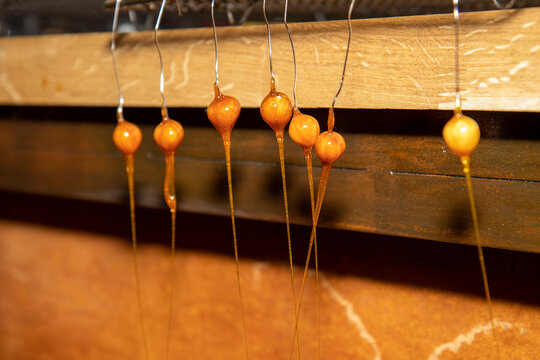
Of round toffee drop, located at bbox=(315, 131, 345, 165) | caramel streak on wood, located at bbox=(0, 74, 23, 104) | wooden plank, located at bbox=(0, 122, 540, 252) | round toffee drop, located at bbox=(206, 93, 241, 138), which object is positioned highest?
caramel streak on wood, located at bbox=(0, 74, 23, 104)

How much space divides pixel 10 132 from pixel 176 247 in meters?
0.31

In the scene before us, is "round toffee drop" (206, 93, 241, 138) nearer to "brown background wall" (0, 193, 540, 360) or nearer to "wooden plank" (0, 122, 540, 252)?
"wooden plank" (0, 122, 540, 252)

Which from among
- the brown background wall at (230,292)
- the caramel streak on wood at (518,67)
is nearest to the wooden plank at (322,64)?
the caramel streak on wood at (518,67)

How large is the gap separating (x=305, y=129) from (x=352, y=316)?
30 centimetres

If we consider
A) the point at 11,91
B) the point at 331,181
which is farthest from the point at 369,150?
the point at 11,91

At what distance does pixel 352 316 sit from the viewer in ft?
1.97

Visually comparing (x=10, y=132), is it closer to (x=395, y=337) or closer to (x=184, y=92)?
(x=184, y=92)

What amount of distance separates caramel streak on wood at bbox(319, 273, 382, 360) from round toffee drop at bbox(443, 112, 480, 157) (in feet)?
0.98

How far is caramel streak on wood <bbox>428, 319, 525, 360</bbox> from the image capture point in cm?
53

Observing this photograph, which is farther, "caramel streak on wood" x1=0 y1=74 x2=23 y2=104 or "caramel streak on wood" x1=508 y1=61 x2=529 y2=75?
"caramel streak on wood" x1=0 y1=74 x2=23 y2=104

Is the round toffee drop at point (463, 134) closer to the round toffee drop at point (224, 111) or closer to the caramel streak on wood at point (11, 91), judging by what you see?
the round toffee drop at point (224, 111)

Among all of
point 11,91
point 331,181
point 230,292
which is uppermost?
point 11,91

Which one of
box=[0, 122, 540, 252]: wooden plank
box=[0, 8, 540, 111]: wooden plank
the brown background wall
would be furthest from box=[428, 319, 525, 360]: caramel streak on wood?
box=[0, 8, 540, 111]: wooden plank

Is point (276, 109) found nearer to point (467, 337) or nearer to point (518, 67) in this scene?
point (518, 67)
